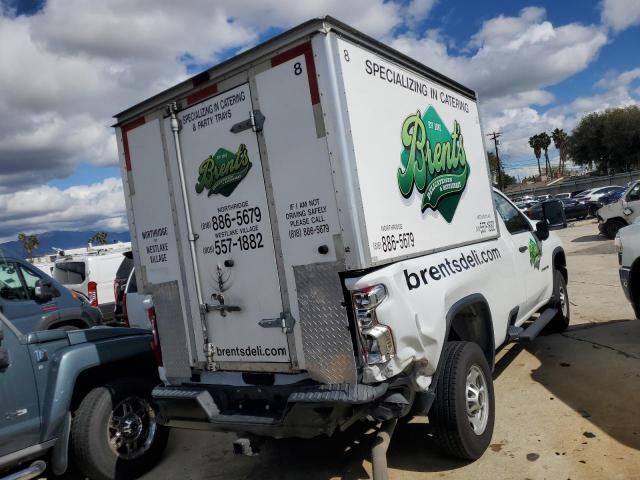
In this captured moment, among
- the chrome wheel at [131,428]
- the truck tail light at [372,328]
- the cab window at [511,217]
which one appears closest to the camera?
the truck tail light at [372,328]

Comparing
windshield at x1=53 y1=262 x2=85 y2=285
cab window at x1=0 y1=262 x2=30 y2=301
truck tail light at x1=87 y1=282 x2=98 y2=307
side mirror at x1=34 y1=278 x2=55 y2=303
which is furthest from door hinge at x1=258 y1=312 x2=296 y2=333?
windshield at x1=53 y1=262 x2=85 y2=285

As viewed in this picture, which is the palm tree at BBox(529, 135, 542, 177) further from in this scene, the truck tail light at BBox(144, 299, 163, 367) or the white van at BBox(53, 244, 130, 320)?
the truck tail light at BBox(144, 299, 163, 367)

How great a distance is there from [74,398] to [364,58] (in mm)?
3483

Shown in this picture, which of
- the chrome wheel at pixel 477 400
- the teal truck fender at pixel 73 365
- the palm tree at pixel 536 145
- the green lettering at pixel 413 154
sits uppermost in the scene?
the palm tree at pixel 536 145

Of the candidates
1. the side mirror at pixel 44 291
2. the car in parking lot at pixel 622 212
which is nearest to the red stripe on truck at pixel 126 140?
the side mirror at pixel 44 291

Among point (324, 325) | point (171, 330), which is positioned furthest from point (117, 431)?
point (324, 325)

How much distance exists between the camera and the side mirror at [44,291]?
24.5 ft

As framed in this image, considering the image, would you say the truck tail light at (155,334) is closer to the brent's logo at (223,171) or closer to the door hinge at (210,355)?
the door hinge at (210,355)

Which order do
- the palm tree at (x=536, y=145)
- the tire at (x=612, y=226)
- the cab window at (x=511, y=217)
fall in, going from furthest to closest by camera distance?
the palm tree at (x=536, y=145)
the tire at (x=612, y=226)
the cab window at (x=511, y=217)

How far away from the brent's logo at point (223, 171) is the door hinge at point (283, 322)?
912mm

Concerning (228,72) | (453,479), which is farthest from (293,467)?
(228,72)

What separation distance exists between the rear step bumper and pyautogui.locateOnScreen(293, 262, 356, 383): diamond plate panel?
96mm

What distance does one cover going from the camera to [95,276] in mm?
11445

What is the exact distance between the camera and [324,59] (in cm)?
312
